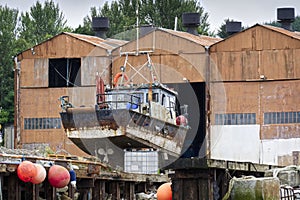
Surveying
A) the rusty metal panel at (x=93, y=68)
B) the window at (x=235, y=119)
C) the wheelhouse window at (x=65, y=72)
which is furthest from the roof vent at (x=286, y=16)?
the wheelhouse window at (x=65, y=72)

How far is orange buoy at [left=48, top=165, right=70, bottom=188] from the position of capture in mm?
21344

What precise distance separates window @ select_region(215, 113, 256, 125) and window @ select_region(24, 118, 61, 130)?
7.23 metres

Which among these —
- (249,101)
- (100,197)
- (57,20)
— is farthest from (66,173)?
(57,20)

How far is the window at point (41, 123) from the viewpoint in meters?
40.5

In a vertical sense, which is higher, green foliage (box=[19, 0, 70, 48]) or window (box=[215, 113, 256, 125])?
green foliage (box=[19, 0, 70, 48])

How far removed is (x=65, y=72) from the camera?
4066 centimetres

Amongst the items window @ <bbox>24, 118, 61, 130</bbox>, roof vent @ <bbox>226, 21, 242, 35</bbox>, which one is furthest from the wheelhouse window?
roof vent @ <bbox>226, 21, 242, 35</bbox>

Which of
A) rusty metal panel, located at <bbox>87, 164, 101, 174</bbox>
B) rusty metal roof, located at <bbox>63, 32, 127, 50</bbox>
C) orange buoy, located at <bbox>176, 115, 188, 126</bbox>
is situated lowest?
rusty metal panel, located at <bbox>87, 164, 101, 174</bbox>

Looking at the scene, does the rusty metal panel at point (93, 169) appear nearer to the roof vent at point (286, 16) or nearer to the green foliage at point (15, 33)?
the roof vent at point (286, 16)

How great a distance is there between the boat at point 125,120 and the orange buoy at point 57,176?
26.0ft

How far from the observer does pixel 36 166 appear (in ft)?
66.9

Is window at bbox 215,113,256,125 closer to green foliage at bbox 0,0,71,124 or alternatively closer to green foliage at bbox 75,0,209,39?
green foliage at bbox 0,0,71,124

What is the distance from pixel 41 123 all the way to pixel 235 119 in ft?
28.4

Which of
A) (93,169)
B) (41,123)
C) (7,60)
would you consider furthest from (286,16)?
(93,169)
